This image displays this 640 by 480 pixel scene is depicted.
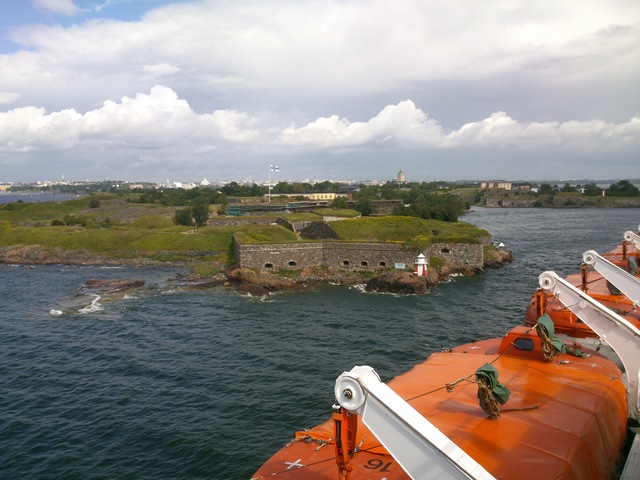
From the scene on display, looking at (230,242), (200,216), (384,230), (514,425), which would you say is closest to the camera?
(514,425)

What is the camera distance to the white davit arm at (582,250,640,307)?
2061cm

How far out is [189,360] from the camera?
27.4 metres

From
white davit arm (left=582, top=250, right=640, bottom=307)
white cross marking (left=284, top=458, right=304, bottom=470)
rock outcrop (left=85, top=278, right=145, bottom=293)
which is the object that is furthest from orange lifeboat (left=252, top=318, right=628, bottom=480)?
rock outcrop (left=85, top=278, right=145, bottom=293)

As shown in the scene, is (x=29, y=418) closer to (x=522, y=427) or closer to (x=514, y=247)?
(x=522, y=427)

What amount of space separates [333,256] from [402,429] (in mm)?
43289

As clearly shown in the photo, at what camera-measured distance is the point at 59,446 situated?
18609 mm

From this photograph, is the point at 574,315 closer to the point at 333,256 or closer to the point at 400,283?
the point at 400,283

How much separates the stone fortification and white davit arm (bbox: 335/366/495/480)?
4132 centimetres

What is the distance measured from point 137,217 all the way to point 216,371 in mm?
77845

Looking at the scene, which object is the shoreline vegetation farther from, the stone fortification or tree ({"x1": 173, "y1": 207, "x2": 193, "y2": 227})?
the stone fortification

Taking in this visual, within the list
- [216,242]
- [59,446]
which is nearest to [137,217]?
[216,242]

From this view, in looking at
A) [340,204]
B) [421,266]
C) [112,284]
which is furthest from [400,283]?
[340,204]

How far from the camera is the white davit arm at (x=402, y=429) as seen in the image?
294 inches

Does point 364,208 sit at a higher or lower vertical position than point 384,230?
higher
